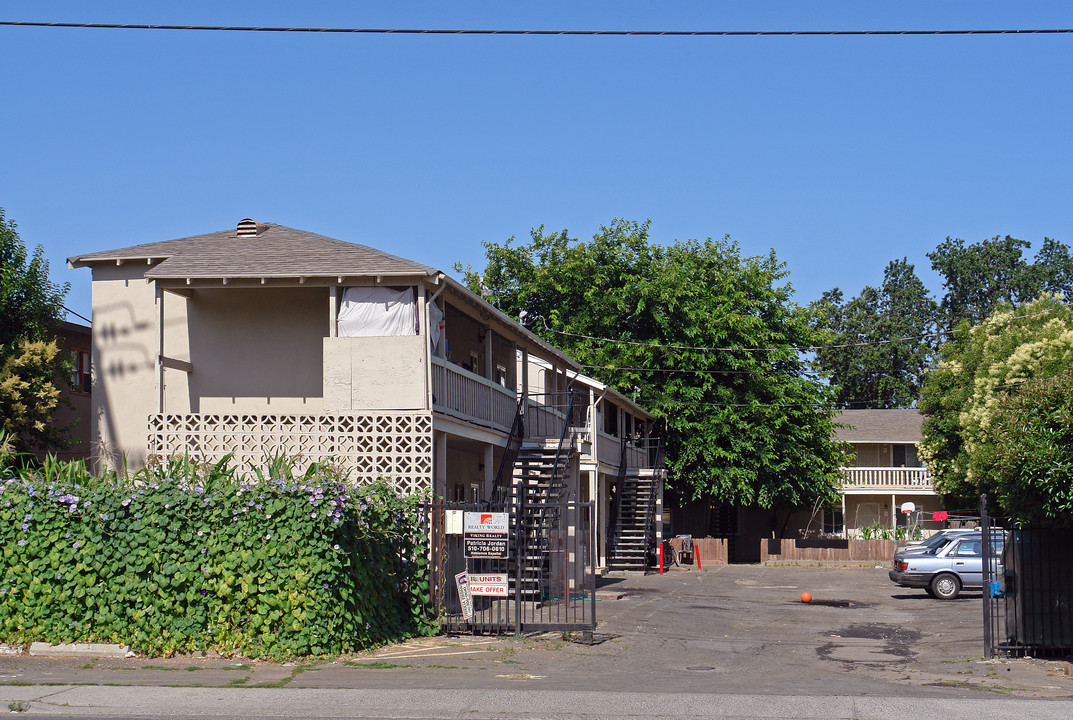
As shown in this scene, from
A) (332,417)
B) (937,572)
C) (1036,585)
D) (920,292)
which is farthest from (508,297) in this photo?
(920,292)

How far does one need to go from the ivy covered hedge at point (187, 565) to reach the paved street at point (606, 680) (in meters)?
0.43

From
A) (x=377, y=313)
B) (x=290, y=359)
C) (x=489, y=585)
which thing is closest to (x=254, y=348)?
(x=290, y=359)

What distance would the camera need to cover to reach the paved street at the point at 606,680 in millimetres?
10367

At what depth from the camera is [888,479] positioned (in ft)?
177

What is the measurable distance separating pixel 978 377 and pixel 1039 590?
28.0 m

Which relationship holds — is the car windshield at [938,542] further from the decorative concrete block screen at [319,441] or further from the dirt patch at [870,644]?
the decorative concrete block screen at [319,441]

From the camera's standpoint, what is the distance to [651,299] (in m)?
43.1

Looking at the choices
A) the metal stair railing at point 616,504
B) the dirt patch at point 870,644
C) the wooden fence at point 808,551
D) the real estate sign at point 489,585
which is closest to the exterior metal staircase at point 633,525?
the metal stair railing at point 616,504

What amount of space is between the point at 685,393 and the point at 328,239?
76.8ft

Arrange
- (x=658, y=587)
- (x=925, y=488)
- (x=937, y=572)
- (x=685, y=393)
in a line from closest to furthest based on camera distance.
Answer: (x=937, y=572) → (x=658, y=587) → (x=685, y=393) → (x=925, y=488)

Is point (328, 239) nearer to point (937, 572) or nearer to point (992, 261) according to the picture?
point (937, 572)

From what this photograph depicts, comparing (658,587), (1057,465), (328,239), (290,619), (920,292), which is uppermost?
(920,292)

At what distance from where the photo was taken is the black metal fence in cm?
1430

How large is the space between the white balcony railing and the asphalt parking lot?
447 centimetres
